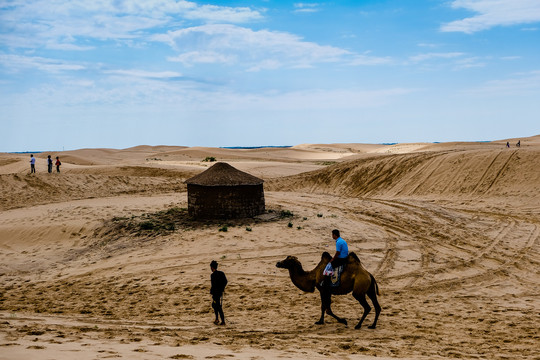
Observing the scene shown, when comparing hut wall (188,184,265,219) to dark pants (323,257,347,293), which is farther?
hut wall (188,184,265,219)

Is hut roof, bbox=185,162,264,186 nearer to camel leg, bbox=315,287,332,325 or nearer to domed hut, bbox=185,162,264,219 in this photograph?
domed hut, bbox=185,162,264,219

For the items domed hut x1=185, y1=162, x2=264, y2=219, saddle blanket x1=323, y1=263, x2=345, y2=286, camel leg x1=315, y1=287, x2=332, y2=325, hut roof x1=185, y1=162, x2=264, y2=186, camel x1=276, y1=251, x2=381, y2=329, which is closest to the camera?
camel x1=276, y1=251, x2=381, y2=329

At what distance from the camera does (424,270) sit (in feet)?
45.5

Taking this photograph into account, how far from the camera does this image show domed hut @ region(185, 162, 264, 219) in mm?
17859

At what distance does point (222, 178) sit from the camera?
17.9 meters

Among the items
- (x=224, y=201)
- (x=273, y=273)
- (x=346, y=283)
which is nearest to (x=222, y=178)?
(x=224, y=201)

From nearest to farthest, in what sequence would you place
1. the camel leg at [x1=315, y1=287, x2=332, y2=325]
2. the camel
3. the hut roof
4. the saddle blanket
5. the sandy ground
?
the sandy ground → the camel → the saddle blanket → the camel leg at [x1=315, y1=287, x2=332, y2=325] → the hut roof

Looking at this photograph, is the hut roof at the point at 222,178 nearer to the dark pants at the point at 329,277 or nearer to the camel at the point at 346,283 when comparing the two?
the camel at the point at 346,283

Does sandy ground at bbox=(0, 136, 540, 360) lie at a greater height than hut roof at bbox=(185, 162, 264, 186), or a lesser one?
lesser

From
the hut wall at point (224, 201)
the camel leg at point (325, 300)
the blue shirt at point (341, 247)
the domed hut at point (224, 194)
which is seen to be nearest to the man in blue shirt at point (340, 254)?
the blue shirt at point (341, 247)

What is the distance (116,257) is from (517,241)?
14.4 meters

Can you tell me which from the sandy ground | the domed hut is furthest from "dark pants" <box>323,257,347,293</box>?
the domed hut

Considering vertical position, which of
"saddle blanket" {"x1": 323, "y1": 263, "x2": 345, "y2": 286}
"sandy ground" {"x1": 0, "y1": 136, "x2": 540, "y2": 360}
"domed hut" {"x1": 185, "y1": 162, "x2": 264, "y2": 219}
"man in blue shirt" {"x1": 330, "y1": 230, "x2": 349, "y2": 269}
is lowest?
"sandy ground" {"x1": 0, "y1": 136, "x2": 540, "y2": 360}

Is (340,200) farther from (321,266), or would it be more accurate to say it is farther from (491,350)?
(491,350)
